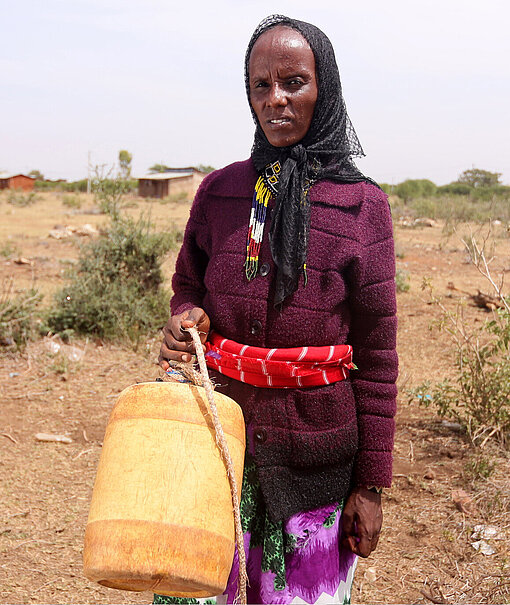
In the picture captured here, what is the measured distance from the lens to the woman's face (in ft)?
4.98

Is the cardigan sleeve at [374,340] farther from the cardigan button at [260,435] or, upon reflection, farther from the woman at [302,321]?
the cardigan button at [260,435]

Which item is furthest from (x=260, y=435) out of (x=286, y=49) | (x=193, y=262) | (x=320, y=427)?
(x=286, y=49)

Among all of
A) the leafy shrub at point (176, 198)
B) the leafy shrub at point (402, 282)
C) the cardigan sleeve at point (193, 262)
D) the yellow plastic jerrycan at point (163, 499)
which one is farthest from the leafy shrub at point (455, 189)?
the yellow plastic jerrycan at point (163, 499)

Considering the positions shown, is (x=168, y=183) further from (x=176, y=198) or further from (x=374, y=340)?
(x=374, y=340)

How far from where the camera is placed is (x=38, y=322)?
19.3ft

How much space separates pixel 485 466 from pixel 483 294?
4242mm

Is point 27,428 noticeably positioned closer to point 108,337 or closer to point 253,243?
point 108,337

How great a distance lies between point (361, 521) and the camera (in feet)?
5.48

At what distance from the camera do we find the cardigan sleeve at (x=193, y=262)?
1.77 meters

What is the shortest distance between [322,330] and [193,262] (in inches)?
17.4

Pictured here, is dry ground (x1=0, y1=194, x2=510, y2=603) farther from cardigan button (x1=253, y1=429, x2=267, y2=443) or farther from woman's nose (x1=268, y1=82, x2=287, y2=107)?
woman's nose (x1=268, y1=82, x2=287, y2=107)

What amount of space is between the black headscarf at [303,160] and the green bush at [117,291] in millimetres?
4326

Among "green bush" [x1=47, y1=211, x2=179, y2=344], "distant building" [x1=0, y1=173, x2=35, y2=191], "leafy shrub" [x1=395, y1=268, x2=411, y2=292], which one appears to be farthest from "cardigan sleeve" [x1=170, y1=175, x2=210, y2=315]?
"distant building" [x1=0, y1=173, x2=35, y2=191]

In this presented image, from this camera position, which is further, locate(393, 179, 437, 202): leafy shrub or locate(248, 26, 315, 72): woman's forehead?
locate(393, 179, 437, 202): leafy shrub
